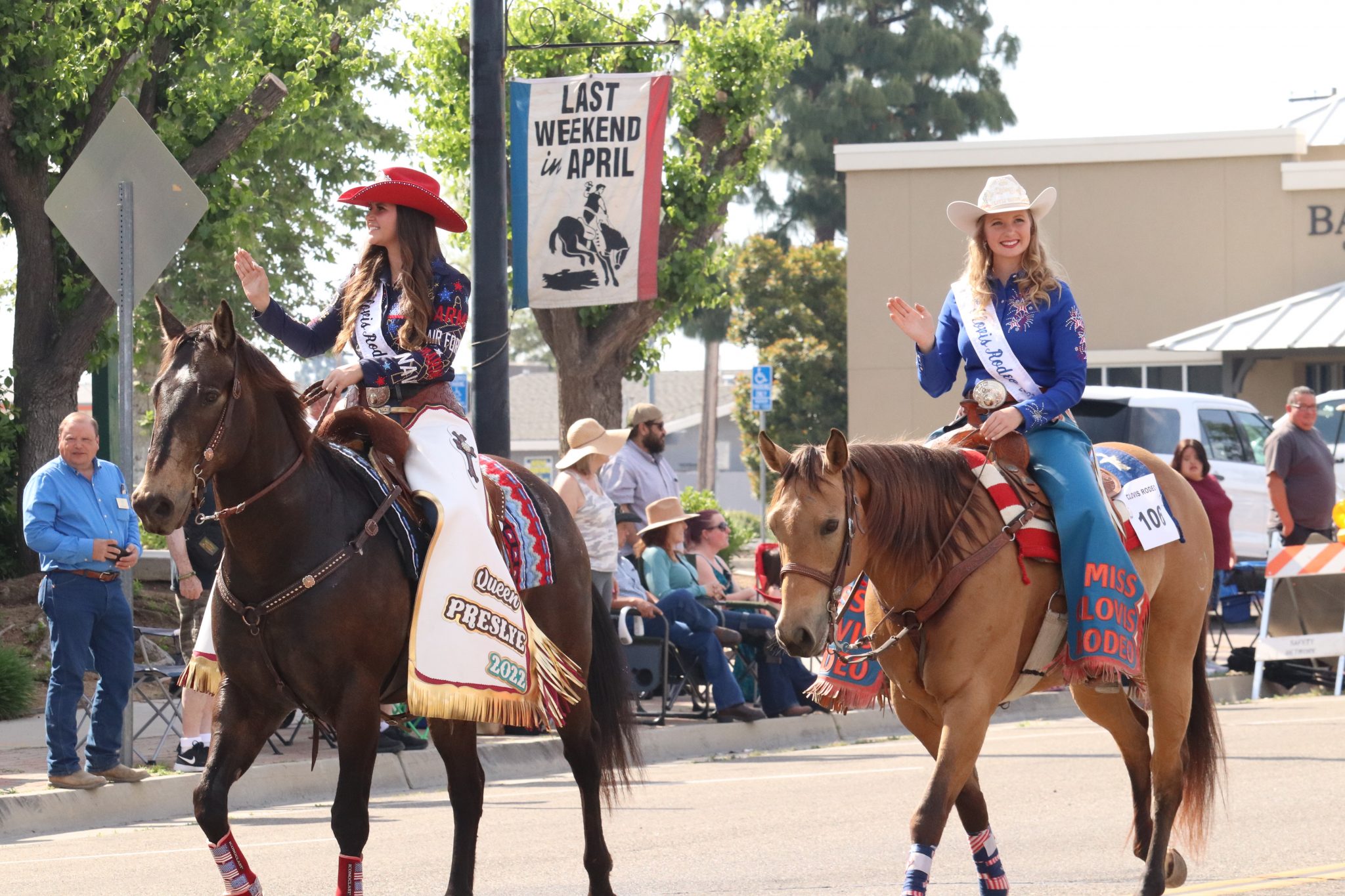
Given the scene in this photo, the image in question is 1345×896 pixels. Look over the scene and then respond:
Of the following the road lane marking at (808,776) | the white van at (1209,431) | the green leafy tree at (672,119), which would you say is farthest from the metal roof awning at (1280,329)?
the road lane marking at (808,776)

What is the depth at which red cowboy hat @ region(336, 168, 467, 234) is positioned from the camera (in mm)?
6777

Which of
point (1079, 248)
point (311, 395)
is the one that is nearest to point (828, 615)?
point (311, 395)

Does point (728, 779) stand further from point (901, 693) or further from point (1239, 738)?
point (901, 693)

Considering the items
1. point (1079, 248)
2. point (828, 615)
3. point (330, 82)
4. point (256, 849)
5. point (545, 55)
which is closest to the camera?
point (828, 615)

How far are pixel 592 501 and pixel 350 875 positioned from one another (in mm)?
6073

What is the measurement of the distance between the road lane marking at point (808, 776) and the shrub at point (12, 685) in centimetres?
555

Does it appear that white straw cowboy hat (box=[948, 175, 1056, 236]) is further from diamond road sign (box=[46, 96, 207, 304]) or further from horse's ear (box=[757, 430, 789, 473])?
diamond road sign (box=[46, 96, 207, 304])

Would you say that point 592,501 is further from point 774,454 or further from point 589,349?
point 589,349

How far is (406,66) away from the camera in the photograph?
73.8ft

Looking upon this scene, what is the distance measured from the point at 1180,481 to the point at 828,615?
2508mm

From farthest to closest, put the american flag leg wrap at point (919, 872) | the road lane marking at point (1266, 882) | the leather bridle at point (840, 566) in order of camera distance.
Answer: the road lane marking at point (1266, 882)
the leather bridle at point (840, 566)
the american flag leg wrap at point (919, 872)

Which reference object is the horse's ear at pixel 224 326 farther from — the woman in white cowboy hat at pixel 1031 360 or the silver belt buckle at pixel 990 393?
the silver belt buckle at pixel 990 393

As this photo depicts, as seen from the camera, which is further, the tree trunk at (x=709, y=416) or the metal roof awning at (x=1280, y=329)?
the tree trunk at (x=709, y=416)

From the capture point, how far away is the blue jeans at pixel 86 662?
9.89 m
